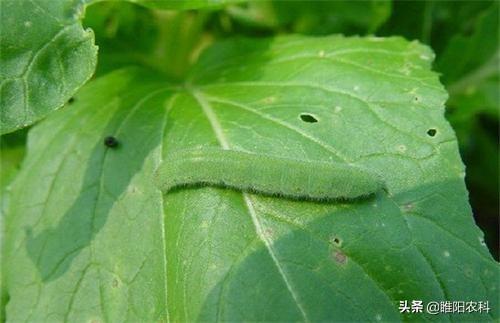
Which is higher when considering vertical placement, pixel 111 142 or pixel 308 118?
pixel 308 118

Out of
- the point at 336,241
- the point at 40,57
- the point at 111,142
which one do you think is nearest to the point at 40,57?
the point at 40,57

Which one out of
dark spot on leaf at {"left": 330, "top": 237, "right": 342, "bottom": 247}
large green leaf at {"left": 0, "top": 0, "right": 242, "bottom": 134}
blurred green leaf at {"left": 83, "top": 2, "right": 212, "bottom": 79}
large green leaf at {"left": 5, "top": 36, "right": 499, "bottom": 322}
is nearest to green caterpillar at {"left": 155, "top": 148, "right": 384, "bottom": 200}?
large green leaf at {"left": 5, "top": 36, "right": 499, "bottom": 322}

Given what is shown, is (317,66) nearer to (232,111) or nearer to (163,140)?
(232,111)

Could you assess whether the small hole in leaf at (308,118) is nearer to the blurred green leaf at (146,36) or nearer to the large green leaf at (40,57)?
the large green leaf at (40,57)

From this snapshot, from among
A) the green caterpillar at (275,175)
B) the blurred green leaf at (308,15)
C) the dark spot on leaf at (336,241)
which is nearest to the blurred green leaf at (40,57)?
the green caterpillar at (275,175)

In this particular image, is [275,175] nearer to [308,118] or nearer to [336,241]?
[336,241]

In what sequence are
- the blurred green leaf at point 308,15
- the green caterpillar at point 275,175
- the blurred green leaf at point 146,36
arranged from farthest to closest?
the blurred green leaf at point 308,15, the blurred green leaf at point 146,36, the green caterpillar at point 275,175

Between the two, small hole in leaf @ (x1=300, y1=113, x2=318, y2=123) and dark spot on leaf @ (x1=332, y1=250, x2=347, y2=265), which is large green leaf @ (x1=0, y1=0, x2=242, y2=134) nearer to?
small hole in leaf @ (x1=300, y1=113, x2=318, y2=123)
